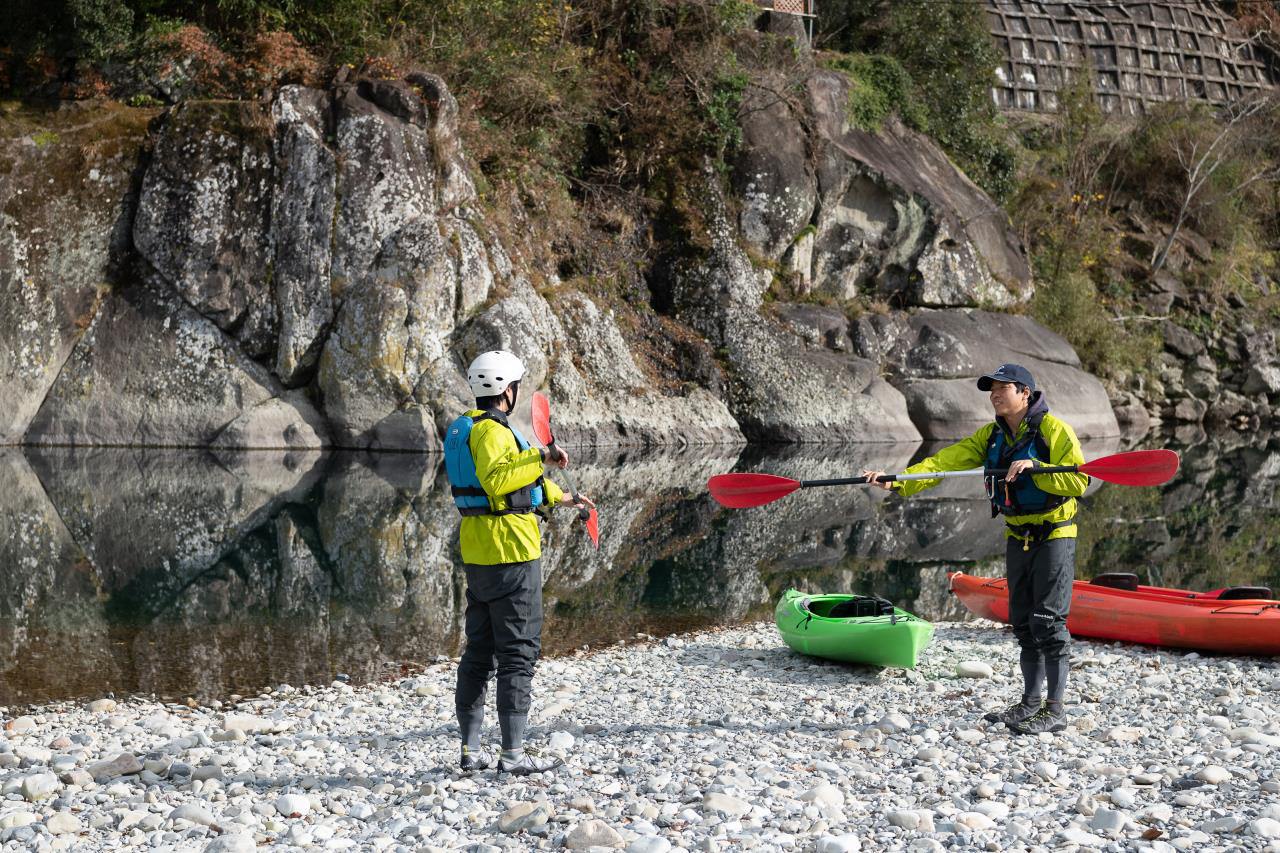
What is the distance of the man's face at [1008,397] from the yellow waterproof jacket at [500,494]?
2.40 m

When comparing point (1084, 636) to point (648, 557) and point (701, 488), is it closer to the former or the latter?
point (648, 557)

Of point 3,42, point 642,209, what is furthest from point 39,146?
point 642,209

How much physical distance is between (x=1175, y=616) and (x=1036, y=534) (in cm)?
275

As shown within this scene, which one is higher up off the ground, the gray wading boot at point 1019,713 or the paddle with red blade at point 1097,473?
the paddle with red blade at point 1097,473

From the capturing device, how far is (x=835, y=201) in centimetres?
2981

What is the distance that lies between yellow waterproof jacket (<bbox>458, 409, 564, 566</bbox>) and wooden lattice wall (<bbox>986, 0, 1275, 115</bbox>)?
37.3 meters

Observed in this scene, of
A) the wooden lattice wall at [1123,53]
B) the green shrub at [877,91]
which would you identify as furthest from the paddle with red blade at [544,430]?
the wooden lattice wall at [1123,53]

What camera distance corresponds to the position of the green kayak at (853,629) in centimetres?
766

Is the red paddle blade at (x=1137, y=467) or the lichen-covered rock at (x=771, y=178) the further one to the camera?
the lichen-covered rock at (x=771, y=178)

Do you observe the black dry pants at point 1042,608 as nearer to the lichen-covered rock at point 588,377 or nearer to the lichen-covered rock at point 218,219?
the lichen-covered rock at point 588,377

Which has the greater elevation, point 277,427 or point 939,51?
point 939,51

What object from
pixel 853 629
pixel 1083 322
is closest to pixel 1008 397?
pixel 853 629

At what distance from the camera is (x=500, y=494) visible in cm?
532

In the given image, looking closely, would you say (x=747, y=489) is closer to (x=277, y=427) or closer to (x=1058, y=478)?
(x=1058, y=478)
